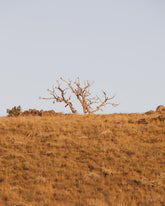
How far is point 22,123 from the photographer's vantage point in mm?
22812

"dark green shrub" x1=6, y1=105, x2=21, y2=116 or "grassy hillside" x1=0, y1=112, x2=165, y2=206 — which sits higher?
"dark green shrub" x1=6, y1=105, x2=21, y2=116

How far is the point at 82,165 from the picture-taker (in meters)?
14.0

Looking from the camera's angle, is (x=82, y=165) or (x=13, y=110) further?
(x=13, y=110)

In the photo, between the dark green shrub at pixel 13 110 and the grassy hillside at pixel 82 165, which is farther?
the dark green shrub at pixel 13 110

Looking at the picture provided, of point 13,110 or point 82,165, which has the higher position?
point 13,110

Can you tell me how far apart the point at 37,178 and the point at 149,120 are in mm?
13476

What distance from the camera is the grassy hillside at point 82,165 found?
1073 centimetres

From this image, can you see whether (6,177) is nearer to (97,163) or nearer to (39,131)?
(97,163)

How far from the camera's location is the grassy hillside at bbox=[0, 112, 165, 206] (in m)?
10.7

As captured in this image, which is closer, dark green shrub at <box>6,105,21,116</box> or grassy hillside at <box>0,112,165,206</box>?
grassy hillside at <box>0,112,165,206</box>

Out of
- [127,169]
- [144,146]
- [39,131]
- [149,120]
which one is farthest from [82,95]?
[127,169]

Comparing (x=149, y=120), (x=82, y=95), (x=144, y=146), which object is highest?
(x=82, y=95)

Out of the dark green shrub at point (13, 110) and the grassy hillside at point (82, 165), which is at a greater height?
the dark green shrub at point (13, 110)

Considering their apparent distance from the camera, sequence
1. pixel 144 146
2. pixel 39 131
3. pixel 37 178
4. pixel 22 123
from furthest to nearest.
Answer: pixel 22 123
pixel 39 131
pixel 144 146
pixel 37 178
